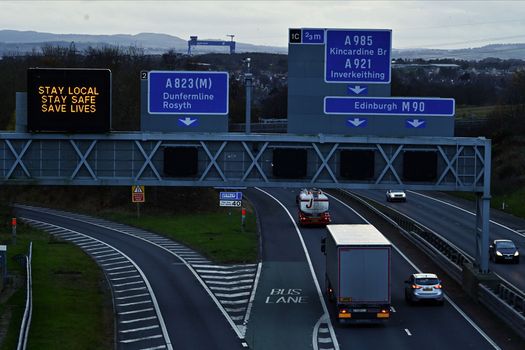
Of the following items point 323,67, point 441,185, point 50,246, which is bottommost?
point 50,246

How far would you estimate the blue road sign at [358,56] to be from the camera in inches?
1534

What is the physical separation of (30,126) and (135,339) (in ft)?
34.5

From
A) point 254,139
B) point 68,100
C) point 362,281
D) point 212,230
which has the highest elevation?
point 68,100

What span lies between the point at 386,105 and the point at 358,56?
2.41m

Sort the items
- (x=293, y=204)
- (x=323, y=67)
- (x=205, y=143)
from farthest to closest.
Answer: (x=293, y=204), (x=205, y=143), (x=323, y=67)

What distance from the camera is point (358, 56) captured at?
39094 millimetres

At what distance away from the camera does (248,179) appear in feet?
139

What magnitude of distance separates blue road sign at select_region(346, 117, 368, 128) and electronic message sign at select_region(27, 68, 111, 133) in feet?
33.7

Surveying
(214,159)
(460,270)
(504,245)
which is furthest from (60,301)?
(504,245)

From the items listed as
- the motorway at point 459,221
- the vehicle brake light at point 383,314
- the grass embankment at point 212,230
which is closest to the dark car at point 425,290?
the vehicle brake light at point 383,314

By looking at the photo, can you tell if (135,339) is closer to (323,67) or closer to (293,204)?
(323,67)

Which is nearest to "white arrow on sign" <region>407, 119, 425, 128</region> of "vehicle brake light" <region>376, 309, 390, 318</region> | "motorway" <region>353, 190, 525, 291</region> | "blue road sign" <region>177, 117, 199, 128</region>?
"vehicle brake light" <region>376, 309, 390, 318</region>

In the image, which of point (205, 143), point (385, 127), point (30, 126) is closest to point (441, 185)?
point (385, 127)

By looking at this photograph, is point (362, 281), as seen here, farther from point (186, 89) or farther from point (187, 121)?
point (186, 89)
